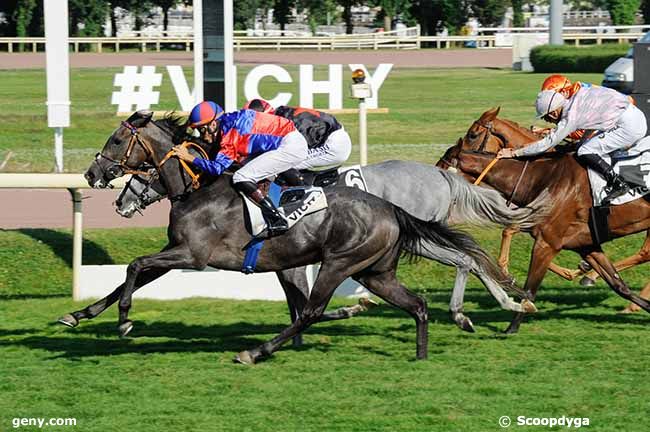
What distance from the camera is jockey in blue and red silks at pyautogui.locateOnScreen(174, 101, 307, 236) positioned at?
691cm

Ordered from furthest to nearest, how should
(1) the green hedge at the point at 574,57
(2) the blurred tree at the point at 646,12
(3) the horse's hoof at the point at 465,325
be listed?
(2) the blurred tree at the point at 646,12
(1) the green hedge at the point at 574,57
(3) the horse's hoof at the point at 465,325

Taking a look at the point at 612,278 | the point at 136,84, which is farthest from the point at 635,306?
the point at 136,84

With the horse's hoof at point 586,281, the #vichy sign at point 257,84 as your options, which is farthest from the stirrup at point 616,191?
the #vichy sign at point 257,84

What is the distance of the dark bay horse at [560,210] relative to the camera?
809 cm

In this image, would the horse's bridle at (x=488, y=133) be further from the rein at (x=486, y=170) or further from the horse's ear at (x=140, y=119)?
the horse's ear at (x=140, y=119)

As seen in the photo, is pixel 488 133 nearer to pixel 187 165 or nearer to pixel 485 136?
pixel 485 136

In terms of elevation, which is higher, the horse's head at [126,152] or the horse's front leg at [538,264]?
the horse's head at [126,152]

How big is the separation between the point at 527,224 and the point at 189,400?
116 inches

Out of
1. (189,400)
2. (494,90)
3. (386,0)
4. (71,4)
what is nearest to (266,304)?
(189,400)

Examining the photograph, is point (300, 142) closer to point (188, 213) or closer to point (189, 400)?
→ point (188, 213)

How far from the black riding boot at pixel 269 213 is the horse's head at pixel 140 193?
0.68m

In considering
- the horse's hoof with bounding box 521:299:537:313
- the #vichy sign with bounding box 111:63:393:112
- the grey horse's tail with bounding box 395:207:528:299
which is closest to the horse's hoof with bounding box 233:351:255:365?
the grey horse's tail with bounding box 395:207:528:299

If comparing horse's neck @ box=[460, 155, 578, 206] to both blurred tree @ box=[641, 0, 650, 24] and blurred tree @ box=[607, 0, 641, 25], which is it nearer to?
blurred tree @ box=[607, 0, 641, 25]

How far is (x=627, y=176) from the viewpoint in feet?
26.8
